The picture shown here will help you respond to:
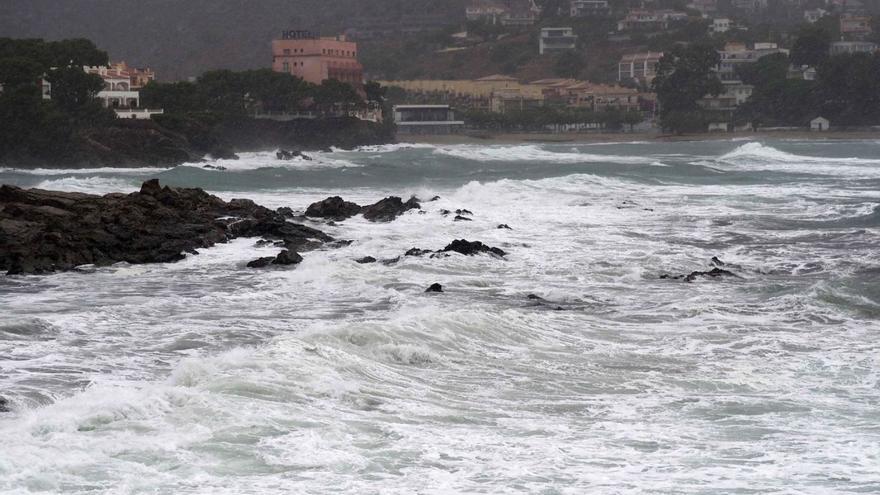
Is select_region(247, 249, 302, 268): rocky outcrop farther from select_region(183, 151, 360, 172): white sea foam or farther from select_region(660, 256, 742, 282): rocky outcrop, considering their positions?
select_region(183, 151, 360, 172): white sea foam

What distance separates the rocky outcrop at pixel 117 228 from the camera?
24984 mm

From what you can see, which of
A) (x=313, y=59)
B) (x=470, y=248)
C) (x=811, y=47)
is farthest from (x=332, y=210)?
(x=811, y=47)

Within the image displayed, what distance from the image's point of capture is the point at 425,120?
143375 mm

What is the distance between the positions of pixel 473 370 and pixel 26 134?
60592 millimetres

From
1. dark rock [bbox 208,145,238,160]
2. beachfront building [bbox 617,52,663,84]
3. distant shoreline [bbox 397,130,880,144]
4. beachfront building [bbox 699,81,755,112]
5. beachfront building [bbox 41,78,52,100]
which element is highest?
beachfront building [bbox 617,52,663,84]

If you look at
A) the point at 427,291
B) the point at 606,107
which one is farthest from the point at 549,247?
the point at 606,107

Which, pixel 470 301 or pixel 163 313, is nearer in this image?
pixel 163 313

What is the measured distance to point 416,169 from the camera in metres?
71.3

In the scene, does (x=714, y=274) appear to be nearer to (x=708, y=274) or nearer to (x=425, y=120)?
(x=708, y=274)

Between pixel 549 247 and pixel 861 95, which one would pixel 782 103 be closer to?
pixel 861 95

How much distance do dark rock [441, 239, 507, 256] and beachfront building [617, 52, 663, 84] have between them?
14751 cm

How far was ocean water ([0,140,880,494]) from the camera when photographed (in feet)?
38.6

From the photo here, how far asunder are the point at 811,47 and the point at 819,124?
57.4 feet

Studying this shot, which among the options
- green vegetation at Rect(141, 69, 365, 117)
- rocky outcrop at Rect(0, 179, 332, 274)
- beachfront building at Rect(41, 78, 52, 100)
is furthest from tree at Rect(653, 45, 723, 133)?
rocky outcrop at Rect(0, 179, 332, 274)
